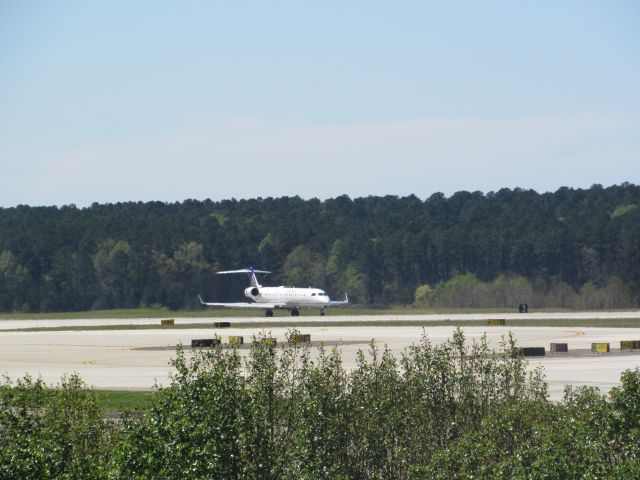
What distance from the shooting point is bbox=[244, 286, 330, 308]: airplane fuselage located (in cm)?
13775

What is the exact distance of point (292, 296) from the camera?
139 meters

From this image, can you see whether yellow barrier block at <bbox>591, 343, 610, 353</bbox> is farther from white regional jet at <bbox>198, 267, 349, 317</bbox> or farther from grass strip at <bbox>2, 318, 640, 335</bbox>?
white regional jet at <bbox>198, 267, 349, 317</bbox>

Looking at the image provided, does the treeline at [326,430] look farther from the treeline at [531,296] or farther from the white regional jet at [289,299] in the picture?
the treeline at [531,296]

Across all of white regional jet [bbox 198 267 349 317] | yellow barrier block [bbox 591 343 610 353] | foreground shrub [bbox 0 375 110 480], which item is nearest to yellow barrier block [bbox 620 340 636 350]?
yellow barrier block [bbox 591 343 610 353]

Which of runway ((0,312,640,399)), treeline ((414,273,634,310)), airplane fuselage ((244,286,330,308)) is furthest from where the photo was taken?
treeline ((414,273,634,310))

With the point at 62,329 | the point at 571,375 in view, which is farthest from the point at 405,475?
the point at 62,329

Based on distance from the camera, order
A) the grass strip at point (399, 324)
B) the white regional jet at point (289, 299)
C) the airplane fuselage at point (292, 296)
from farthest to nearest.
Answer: the airplane fuselage at point (292, 296) < the white regional jet at point (289, 299) < the grass strip at point (399, 324)

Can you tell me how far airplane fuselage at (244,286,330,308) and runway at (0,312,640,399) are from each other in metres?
18.6

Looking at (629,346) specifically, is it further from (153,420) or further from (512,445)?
(153,420)

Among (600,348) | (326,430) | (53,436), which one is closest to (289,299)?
(600,348)

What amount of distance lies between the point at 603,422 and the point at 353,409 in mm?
6163

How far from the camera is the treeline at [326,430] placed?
25266mm

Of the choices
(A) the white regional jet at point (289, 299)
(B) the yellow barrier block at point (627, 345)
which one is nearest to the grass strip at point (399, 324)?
(A) the white regional jet at point (289, 299)

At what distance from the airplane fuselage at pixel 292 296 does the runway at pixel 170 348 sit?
18562 millimetres
